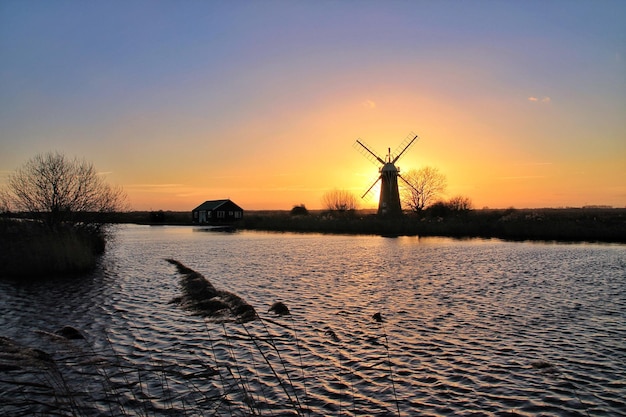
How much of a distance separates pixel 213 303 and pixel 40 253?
1196 cm

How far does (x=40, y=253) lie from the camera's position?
21.3m

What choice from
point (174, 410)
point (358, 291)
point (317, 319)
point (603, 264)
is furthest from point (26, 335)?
point (603, 264)


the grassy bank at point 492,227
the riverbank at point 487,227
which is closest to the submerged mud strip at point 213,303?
the riverbank at point 487,227

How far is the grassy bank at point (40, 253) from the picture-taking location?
2069 cm

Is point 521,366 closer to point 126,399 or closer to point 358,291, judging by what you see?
point 126,399

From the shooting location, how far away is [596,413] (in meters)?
6.81

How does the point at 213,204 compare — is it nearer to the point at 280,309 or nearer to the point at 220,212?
the point at 220,212

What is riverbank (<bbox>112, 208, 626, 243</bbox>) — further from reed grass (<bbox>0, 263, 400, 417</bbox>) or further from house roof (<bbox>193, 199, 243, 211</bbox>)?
reed grass (<bbox>0, 263, 400, 417</bbox>)

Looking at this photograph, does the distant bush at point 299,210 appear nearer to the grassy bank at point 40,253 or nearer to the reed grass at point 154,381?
the grassy bank at point 40,253

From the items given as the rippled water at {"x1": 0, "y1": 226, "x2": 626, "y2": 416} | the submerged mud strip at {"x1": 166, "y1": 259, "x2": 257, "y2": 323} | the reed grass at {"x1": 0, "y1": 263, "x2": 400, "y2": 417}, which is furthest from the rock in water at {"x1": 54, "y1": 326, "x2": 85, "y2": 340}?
the submerged mud strip at {"x1": 166, "y1": 259, "x2": 257, "y2": 323}

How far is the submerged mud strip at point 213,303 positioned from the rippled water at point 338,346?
46 centimetres

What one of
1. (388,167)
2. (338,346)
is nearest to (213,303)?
(338,346)

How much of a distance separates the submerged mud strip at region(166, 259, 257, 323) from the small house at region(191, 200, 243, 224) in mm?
66542

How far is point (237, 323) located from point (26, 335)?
5.07 m
